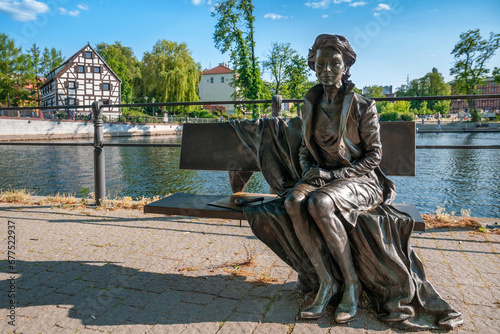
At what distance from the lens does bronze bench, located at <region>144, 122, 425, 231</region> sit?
307 cm

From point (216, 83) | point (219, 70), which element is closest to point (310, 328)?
point (216, 83)

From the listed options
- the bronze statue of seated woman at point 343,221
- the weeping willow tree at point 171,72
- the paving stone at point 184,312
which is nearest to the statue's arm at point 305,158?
the bronze statue of seated woman at point 343,221

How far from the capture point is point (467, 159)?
59.6 ft

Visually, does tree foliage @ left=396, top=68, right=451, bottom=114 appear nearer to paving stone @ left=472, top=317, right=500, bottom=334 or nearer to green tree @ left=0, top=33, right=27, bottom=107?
green tree @ left=0, top=33, right=27, bottom=107

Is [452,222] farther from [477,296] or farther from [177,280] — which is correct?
[177,280]

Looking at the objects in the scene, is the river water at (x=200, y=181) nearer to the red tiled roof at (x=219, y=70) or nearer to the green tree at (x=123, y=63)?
the green tree at (x=123, y=63)

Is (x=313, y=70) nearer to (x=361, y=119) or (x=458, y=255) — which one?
(x=361, y=119)

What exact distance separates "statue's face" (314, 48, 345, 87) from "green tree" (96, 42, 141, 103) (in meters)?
66.2

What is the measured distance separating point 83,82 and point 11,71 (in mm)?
9200

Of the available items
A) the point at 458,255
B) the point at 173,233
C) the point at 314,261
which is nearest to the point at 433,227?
the point at 458,255

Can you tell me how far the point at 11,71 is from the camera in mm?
52469

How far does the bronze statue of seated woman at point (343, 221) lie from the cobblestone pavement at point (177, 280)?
0.56 feet

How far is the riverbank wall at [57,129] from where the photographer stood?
35562 mm

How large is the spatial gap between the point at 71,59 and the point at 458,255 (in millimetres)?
56942
